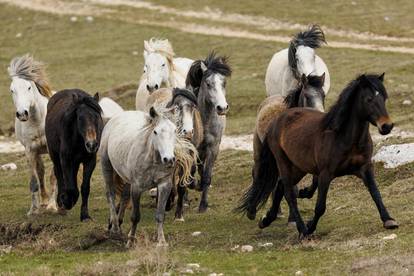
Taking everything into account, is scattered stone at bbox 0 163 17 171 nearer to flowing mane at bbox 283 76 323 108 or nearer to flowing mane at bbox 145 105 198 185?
flowing mane at bbox 145 105 198 185

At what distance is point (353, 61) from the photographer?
31.3 m

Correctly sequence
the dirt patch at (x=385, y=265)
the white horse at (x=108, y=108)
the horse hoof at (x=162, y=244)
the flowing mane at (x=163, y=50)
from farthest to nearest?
1. the flowing mane at (x=163, y=50)
2. the white horse at (x=108, y=108)
3. the horse hoof at (x=162, y=244)
4. the dirt patch at (x=385, y=265)

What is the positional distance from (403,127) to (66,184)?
7451 mm

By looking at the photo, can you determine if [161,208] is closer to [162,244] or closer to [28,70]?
[162,244]

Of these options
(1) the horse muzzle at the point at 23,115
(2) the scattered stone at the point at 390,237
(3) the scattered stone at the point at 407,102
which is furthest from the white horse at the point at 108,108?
(3) the scattered stone at the point at 407,102

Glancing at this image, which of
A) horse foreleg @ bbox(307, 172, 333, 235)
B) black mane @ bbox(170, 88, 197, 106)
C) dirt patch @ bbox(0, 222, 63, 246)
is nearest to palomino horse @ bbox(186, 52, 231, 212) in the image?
black mane @ bbox(170, 88, 197, 106)

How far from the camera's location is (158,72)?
18.2 meters

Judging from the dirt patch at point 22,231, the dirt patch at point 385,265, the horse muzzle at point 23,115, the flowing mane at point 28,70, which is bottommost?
the dirt patch at point 22,231

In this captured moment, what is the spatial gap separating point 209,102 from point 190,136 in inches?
64.7

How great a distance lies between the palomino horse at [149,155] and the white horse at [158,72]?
4225 mm

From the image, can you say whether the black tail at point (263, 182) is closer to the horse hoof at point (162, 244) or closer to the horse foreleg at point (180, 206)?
the horse foreleg at point (180, 206)

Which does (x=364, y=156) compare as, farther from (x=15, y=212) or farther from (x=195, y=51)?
(x=195, y=51)

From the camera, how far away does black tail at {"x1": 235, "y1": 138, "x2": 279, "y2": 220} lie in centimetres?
1355

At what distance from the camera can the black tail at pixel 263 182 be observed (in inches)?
534
